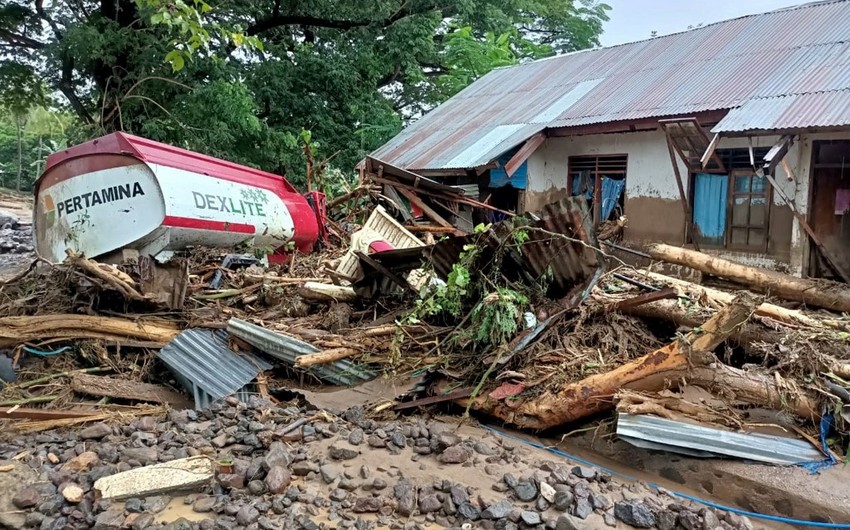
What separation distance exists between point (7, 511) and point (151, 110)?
1176cm

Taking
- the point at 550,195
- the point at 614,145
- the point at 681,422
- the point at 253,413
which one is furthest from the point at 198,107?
the point at 681,422

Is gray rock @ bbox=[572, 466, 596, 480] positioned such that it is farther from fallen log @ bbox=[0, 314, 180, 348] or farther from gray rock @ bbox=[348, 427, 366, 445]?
fallen log @ bbox=[0, 314, 180, 348]

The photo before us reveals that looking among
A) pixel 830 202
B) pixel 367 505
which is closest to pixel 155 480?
pixel 367 505

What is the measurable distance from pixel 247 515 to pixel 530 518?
65.9 inches

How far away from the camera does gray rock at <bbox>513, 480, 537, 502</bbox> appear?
3.79 metres

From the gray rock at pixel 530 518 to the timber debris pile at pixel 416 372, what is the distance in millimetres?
14

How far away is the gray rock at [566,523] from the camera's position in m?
3.41

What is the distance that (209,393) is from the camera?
545 cm

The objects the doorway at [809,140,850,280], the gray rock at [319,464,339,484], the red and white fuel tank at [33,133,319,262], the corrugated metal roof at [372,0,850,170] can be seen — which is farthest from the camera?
the corrugated metal roof at [372,0,850,170]

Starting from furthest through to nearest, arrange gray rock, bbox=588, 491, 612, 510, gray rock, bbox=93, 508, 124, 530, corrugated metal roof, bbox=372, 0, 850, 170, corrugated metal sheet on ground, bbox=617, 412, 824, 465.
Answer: corrugated metal roof, bbox=372, 0, 850, 170 → corrugated metal sheet on ground, bbox=617, 412, 824, 465 → gray rock, bbox=588, 491, 612, 510 → gray rock, bbox=93, 508, 124, 530

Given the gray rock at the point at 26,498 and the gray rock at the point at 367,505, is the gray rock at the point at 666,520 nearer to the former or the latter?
the gray rock at the point at 367,505

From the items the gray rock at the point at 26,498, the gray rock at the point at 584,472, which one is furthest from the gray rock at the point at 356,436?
the gray rock at the point at 26,498

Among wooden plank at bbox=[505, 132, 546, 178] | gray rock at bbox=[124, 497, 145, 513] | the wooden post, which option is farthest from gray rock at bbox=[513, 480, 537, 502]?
wooden plank at bbox=[505, 132, 546, 178]

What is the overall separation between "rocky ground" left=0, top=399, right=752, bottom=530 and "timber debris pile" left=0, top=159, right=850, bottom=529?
20 mm
